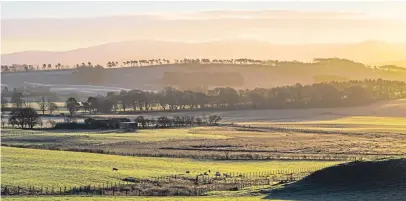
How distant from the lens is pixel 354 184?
154 ft

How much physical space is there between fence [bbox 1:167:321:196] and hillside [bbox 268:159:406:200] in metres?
2.93

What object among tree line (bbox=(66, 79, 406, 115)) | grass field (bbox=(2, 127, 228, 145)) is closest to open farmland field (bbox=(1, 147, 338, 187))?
grass field (bbox=(2, 127, 228, 145))

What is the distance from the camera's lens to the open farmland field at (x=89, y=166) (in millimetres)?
46531

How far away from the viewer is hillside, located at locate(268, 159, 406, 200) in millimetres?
43844

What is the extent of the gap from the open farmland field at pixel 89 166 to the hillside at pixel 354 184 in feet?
33.4

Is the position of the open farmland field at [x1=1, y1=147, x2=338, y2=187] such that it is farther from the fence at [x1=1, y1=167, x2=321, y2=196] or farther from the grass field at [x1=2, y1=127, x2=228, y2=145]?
the grass field at [x1=2, y1=127, x2=228, y2=145]

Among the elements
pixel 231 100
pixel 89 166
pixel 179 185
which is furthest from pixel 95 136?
pixel 231 100

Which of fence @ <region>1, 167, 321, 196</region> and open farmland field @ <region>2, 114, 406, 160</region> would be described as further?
open farmland field @ <region>2, 114, 406, 160</region>

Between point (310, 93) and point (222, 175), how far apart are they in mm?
112496

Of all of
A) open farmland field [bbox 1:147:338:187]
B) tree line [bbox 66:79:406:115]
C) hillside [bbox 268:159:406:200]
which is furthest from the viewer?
tree line [bbox 66:79:406:115]

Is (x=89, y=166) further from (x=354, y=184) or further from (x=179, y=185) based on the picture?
(x=354, y=184)

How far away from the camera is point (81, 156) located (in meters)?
61.1

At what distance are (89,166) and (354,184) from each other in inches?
803

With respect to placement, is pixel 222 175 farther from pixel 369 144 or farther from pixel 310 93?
pixel 310 93
